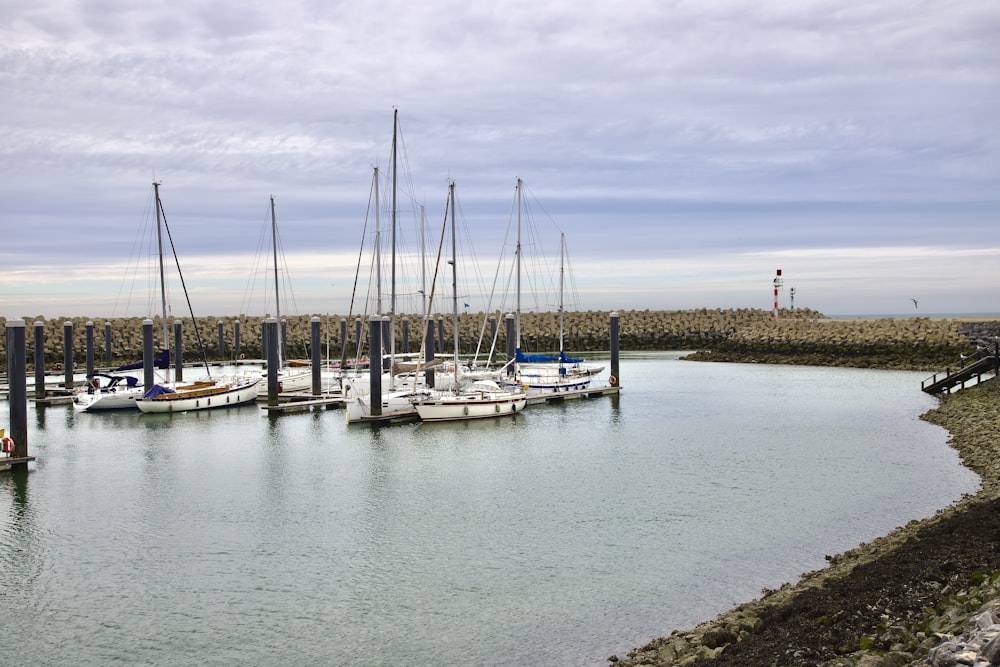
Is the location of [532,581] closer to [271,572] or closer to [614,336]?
[271,572]

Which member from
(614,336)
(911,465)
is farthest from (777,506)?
(614,336)

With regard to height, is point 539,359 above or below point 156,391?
above

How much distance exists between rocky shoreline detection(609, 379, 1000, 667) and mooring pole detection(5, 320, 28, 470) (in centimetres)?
1803

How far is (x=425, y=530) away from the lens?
55.8 feet

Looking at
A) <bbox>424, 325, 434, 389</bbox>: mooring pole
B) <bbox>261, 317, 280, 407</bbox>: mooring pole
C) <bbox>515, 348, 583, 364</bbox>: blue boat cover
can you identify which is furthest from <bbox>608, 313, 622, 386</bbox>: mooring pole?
<bbox>261, 317, 280, 407</bbox>: mooring pole

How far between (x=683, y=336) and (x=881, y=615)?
242 feet

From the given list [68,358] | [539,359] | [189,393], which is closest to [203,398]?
[189,393]

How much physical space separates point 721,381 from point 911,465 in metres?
27.8

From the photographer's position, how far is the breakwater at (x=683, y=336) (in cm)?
5816

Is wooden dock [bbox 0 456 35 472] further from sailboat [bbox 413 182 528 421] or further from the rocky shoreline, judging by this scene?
the rocky shoreline

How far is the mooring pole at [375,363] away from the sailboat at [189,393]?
907 cm

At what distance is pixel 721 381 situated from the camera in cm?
5047

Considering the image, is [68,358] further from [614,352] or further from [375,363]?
[614,352]

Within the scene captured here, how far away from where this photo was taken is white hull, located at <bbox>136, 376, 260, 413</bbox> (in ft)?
118
